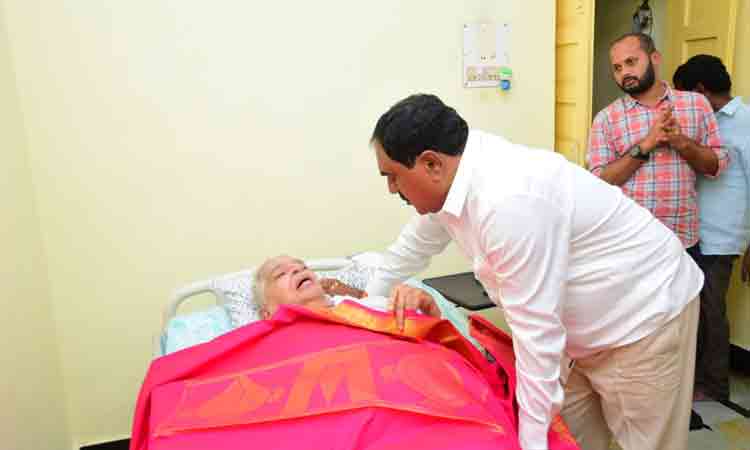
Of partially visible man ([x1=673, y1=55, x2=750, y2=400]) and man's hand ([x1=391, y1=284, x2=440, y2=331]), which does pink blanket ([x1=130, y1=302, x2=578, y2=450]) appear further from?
partially visible man ([x1=673, y1=55, x2=750, y2=400])

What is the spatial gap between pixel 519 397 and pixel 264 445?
603 millimetres

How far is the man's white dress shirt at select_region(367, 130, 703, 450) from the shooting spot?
120 centimetres

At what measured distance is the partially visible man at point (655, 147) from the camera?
262cm

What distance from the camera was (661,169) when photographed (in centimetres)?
264

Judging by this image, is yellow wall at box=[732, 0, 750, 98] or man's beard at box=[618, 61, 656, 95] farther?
yellow wall at box=[732, 0, 750, 98]

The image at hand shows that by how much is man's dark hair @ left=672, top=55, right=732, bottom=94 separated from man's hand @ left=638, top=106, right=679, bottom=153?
41cm

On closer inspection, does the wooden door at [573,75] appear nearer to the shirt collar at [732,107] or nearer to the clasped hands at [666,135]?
the clasped hands at [666,135]

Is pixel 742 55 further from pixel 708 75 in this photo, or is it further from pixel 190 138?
pixel 190 138

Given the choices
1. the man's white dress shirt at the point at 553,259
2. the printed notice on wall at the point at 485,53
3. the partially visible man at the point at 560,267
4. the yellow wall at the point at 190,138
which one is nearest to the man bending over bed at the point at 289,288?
the partially visible man at the point at 560,267

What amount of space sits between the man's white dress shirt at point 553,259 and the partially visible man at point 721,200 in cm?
146

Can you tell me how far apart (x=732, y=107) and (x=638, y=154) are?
24.6 inches

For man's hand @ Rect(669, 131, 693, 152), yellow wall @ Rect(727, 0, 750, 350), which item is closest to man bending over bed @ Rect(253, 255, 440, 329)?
man's hand @ Rect(669, 131, 693, 152)

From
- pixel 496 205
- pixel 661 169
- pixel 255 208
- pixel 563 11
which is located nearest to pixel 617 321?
pixel 496 205

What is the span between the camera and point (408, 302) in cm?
172
